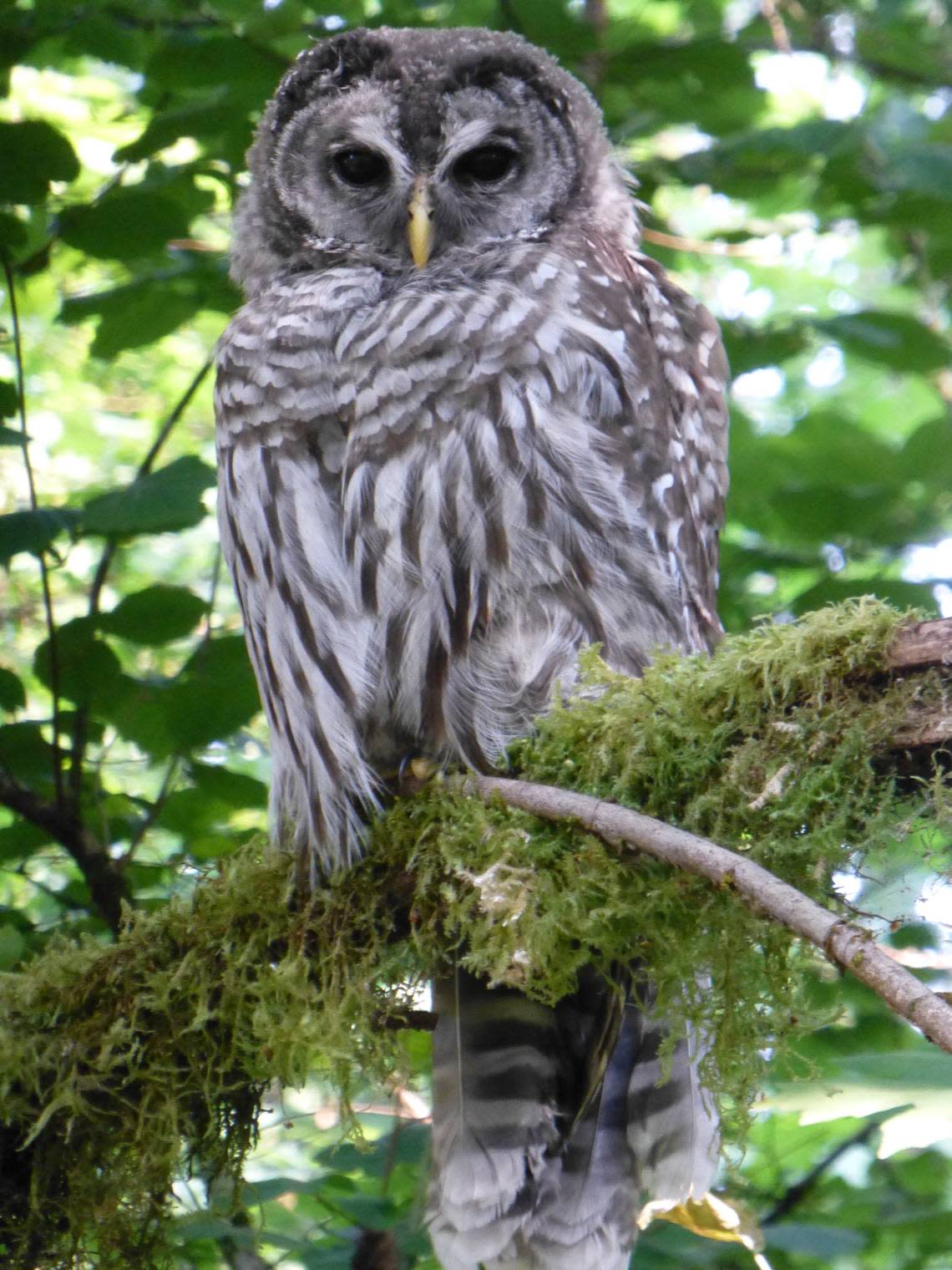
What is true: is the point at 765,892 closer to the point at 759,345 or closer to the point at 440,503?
the point at 440,503

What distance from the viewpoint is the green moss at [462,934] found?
1.95 m

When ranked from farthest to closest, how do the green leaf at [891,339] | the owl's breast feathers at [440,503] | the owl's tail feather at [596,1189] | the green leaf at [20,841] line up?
the green leaf at [891,339], the green leaf at [20,841], the owl's breast feathers at [440,503], the owl's tail feather at [596,1189]

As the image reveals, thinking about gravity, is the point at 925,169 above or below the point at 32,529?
above

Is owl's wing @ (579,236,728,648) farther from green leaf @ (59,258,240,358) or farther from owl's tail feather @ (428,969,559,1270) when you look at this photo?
green leaf @ (59,258,240,358)

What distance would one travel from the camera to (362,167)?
3.37 m

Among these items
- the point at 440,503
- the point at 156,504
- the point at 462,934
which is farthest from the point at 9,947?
the point at 440,503

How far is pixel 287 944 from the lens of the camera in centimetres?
249

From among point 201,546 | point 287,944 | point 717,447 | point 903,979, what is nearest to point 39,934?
point 287,944

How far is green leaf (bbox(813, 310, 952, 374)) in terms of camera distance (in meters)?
3.74

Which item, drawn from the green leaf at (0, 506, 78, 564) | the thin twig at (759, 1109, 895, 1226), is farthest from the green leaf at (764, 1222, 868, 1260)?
the green leaf at (0, 506, 78, 564)

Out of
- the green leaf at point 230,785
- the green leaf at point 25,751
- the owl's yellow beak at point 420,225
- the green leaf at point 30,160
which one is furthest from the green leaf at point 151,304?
the green leaf at point 230,785

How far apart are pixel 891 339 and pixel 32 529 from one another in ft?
7.46

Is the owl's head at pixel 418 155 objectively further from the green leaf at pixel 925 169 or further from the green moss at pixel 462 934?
the green moss at pixel 462 934

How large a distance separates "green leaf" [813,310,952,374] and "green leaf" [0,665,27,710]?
2.27 meters
